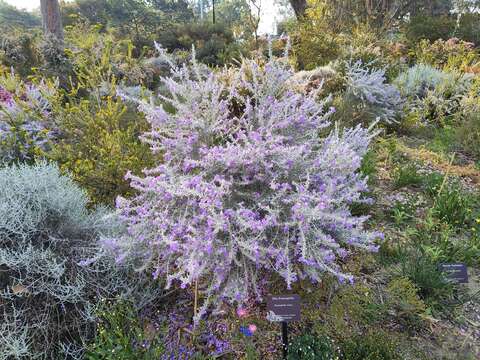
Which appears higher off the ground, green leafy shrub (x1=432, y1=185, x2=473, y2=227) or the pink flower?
green leafy shrub (x1=432, y1=185, x2=473, y2=227)

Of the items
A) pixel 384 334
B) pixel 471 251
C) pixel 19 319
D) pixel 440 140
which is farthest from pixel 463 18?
pixel 19 319

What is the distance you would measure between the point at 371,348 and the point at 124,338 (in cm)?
125

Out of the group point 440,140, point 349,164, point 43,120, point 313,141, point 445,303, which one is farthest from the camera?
point 440,140

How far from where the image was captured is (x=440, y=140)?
4938 mm

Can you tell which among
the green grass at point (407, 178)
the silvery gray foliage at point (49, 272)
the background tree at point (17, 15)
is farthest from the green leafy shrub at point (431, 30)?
the background tree at point (17, 15)

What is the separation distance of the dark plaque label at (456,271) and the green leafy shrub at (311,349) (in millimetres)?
891

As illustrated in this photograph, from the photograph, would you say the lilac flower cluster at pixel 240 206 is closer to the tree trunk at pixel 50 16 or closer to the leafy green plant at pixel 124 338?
the leafy green plant at pixel 124 338

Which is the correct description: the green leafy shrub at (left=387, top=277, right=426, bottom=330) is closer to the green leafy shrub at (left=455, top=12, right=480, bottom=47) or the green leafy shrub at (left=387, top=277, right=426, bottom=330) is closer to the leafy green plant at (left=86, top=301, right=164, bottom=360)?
the leafy green plant at (left=86, top=301, right=164, bottom=360)

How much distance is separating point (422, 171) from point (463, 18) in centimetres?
1441

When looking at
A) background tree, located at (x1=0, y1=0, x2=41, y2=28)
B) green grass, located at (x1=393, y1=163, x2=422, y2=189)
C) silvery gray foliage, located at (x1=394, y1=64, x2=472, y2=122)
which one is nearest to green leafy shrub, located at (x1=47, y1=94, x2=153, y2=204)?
green grass, located at (x1=393, y1=163, x2=422, y2=189)

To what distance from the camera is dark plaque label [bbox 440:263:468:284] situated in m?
2.29

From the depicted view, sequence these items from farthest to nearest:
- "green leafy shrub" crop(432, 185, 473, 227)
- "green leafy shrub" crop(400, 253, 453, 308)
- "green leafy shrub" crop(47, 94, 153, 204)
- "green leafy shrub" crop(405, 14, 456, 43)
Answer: "green leafy shrub" crop(405, 14, 456, 43), "green leafy shrub" crop(432, 185, 473, 227), "green leafy shrub" crop(47, 94, 153, 204), "green leafy shrub" crop(400, 253, 453, 308)

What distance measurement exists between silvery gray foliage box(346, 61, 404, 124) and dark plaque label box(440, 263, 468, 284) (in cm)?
330

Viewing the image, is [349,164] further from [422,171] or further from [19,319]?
[422,171]
